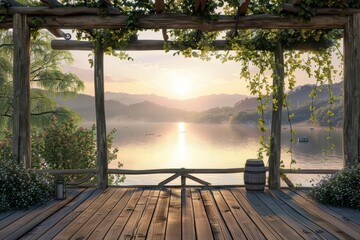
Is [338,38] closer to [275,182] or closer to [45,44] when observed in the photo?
[275,182]

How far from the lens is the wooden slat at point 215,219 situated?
188 inches

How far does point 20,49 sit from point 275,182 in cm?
548

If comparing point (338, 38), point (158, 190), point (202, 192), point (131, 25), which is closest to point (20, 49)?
point (131, 25)

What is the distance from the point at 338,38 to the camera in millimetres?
7887

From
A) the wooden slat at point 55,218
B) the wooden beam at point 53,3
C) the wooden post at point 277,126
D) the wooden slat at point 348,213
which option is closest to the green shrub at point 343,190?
the wooden slat at point 348,213

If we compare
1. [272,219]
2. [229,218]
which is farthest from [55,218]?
[272,219]

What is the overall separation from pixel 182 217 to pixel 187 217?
0.07 m

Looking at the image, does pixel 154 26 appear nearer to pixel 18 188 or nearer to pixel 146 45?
pixel 146 45

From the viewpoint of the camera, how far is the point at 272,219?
219 inches

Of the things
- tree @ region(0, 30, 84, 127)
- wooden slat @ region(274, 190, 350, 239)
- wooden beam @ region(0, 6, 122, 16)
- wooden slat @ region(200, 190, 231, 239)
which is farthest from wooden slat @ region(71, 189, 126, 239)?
tree @ region(0, 30, 84, 127)

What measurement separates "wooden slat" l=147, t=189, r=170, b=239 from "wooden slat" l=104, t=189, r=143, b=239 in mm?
381

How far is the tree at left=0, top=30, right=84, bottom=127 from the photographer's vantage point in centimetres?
1730

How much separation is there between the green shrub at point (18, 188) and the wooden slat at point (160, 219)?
199cm

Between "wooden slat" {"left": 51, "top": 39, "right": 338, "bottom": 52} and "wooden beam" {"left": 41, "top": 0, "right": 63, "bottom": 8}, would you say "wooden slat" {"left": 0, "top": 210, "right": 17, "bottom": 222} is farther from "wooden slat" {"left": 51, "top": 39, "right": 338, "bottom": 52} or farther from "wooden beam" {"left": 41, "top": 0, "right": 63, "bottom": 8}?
"wooden slat" {"left": 51, "top": 39, "right": 338, "bottom": 52}
